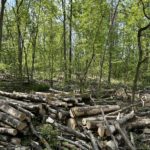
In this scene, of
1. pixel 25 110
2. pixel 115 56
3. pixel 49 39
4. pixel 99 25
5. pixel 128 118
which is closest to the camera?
pixel 25 110

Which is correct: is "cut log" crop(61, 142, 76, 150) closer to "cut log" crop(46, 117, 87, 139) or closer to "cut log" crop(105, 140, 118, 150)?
"cut log" crop(46, 117, 87, 139)

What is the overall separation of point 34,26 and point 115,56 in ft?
30.2

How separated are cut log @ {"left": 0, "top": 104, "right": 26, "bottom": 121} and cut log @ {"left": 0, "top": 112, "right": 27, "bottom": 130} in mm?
152

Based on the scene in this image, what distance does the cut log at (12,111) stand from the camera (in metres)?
11.3

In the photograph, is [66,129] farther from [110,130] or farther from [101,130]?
[110,130]

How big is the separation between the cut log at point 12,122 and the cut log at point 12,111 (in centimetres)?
15

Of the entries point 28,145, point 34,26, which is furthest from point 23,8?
point 28,145

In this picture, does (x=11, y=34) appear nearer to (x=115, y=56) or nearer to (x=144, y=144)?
(x=115, y=56)

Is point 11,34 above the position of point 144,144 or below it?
above

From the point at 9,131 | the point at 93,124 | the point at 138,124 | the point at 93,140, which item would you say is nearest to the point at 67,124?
the point at 93,124

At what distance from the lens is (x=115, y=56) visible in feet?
117

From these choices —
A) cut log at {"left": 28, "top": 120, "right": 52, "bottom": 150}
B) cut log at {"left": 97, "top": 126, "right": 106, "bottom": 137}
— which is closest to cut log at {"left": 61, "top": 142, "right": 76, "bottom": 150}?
cut log at {"left": 28, "top": 120, "right": 52, "bottom": 150}

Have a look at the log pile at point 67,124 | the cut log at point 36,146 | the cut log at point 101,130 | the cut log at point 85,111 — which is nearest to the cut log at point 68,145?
the log pile at point 67,124

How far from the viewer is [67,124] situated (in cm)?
1260
